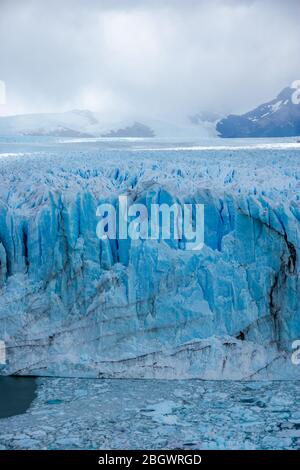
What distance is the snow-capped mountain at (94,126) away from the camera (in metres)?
9.33

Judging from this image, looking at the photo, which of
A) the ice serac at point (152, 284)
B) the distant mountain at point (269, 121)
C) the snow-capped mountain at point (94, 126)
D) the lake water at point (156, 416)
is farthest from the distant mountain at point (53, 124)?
the lake water at point (156, 416)

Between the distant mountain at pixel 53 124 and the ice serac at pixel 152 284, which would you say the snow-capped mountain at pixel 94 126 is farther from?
the ice serac at pixel 152 284

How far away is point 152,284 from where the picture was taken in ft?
17.5

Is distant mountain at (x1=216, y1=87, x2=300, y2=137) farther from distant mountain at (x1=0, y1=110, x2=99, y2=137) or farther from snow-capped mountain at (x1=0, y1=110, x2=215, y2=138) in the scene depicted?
distant mountain at (x1=0, y1=110, x2=99, y2=137)

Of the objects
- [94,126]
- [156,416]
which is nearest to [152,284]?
[156,416]

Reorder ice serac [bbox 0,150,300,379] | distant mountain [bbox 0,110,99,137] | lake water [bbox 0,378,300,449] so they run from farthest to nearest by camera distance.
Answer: distant mountain [bbox 0,110,99,137], ice serac [bbox 0,150,300,379], lake water [bbox 0,378,300,449]

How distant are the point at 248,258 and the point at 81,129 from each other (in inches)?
195

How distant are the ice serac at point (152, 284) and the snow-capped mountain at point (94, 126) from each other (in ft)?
12.5

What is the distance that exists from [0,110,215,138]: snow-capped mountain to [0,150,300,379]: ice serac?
150 inches

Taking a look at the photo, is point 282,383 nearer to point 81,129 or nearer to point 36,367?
point 36,367

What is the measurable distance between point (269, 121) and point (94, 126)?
265 cm

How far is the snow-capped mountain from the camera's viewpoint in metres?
9.33

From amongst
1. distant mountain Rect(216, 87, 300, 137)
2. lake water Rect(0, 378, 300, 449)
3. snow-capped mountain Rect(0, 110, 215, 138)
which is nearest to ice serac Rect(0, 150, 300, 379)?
lake water Rect(0, 378, 300, 449)
